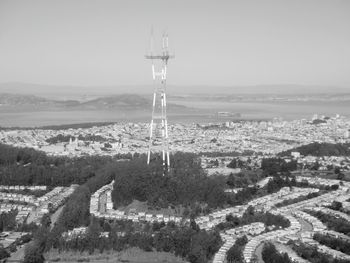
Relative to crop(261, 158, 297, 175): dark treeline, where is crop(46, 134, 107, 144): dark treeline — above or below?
below

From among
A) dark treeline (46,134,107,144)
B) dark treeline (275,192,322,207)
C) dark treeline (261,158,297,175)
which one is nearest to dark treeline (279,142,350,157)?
dark treeline (261,158,297,175)

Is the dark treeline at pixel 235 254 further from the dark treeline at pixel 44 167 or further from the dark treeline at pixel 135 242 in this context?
the dark treeline at pixel 44 167

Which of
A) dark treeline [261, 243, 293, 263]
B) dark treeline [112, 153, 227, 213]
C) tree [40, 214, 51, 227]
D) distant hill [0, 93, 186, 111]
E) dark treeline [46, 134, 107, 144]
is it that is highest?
dark treeline [112, 153, 227, 213]

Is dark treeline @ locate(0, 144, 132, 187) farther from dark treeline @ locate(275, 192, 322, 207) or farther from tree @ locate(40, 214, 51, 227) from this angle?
dark treeline @ locate(275, 192, 322, 207)

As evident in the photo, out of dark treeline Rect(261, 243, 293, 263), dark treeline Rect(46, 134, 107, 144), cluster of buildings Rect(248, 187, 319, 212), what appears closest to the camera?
dark treeline Rect(261, 243, 293, 263)

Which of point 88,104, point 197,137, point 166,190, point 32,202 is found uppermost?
point 166,190

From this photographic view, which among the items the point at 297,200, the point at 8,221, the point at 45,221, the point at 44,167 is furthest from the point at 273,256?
the point at 44,167

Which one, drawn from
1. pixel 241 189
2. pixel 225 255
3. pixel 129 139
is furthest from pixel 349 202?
pixel 129 139

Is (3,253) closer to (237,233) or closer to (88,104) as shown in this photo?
(237,233)
